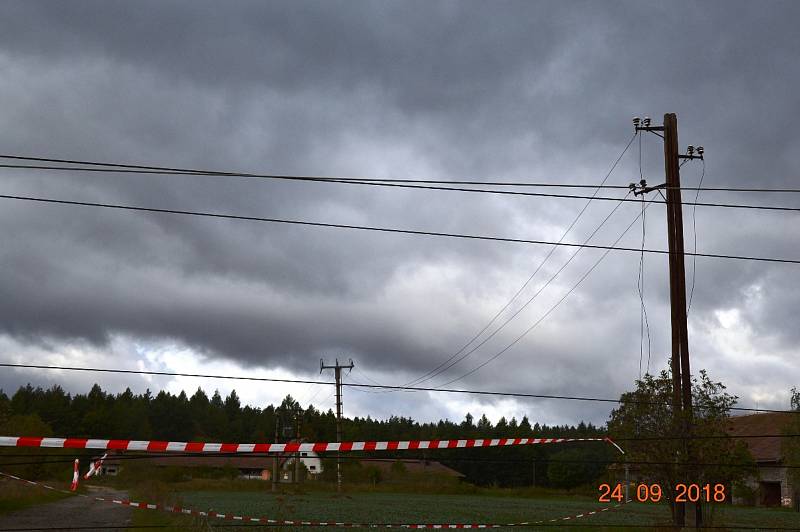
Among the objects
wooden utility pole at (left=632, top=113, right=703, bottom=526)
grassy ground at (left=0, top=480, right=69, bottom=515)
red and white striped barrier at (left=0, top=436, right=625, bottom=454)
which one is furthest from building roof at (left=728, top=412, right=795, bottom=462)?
red and white striped barrier at (left=0, top=436, right=625, bottom=454)

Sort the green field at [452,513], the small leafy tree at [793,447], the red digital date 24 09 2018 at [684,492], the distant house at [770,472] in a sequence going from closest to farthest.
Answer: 1. the red digital date 24 09 2018 at [684,492]
2. the green field at [452,513]
3. the small leafy tree at [793,447]
4. the distant house at [770,472]

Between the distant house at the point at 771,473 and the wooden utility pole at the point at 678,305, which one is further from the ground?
the wooden utility pole at the point at 678,305

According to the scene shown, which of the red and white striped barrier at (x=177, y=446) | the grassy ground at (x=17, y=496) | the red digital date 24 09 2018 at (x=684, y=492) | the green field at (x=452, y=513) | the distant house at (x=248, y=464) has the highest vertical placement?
the red and white striped barrier at (x=177, y=446)

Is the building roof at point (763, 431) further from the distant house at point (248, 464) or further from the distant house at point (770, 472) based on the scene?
the distant house at point (248, 464)

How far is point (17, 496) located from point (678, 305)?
29.5 metres

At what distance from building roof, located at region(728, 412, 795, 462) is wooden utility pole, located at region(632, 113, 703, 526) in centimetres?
4112

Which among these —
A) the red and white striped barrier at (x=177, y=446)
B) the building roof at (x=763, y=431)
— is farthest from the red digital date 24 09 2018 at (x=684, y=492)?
the building roof at (x=763, y=431)

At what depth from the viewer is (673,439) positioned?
21078 mm

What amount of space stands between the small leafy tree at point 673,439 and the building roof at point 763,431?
3954cm

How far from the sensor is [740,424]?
70625 millimetres

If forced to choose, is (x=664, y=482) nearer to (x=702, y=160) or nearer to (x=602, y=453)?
(x=702, y=160)

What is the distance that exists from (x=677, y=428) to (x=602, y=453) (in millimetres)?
96334

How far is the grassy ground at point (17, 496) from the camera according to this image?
108ft

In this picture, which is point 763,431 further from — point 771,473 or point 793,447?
point 793,447
